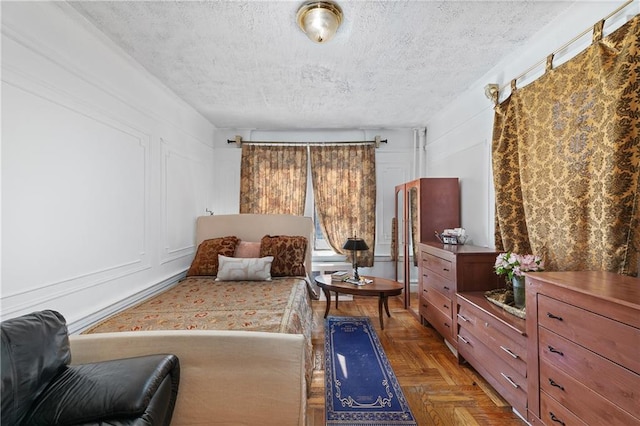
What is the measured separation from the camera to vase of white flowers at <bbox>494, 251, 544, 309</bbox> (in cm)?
183

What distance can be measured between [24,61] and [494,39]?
117 inches

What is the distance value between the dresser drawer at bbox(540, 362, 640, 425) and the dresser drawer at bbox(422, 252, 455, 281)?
1057 mm

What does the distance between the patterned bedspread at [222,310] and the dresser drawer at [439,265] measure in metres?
1.35

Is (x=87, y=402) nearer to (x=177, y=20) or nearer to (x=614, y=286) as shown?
(x=177, y=20)

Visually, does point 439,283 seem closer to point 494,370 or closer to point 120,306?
point 494,370

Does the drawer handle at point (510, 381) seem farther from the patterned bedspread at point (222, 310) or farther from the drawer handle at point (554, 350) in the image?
the patterned bedspread at point (222, 310)

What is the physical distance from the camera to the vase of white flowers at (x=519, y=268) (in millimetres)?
1830

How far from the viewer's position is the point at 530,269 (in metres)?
1.82

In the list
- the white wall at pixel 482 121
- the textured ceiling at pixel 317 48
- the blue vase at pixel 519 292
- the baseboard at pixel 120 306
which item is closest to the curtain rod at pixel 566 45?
the white wall at pixel 482 121

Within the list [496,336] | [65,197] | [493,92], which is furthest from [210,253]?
[493,92]

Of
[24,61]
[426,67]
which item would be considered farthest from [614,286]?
[24,61]

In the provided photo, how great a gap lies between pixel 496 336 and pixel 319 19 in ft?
7.75

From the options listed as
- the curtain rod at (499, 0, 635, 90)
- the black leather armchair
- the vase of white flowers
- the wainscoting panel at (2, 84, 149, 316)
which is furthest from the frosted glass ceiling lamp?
the black leather armchair

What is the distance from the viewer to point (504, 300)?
2041mm
